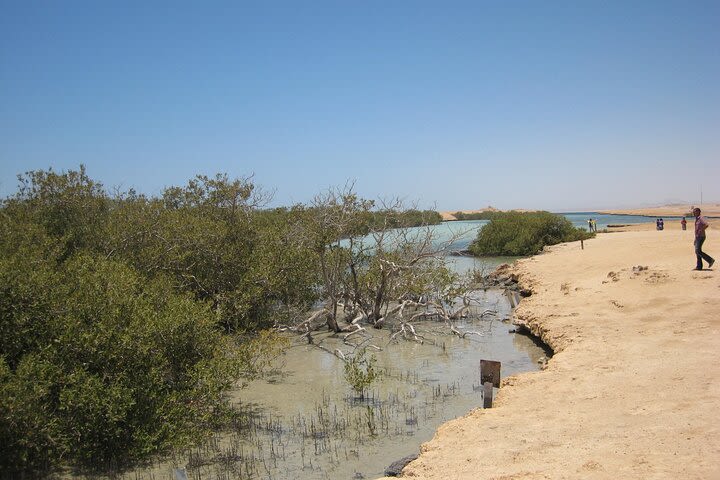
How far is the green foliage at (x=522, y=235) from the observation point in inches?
1529

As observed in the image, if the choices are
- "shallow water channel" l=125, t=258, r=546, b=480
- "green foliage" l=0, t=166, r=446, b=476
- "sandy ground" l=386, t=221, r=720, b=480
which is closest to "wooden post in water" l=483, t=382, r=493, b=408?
"sandy ground" l=386, t=221, r=720, b=480

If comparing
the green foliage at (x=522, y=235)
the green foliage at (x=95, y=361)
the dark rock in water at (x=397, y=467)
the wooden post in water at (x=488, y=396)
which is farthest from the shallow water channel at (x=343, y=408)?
the green foliage at (x=522, y=235)

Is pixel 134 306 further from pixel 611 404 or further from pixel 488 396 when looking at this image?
pixel 611 404

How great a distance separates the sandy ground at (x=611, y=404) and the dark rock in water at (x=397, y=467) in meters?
0.22

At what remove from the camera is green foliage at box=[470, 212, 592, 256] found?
127 feet

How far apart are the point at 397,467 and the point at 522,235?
3443 cm

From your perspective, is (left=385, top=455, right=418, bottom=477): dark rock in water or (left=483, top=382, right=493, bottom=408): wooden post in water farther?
(left=483, top=382, right=493, bottom=408): wooden post in water

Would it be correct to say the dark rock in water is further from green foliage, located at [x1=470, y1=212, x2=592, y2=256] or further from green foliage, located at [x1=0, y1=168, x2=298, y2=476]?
green foliage, located at [x1=470, y1=212, x2=592, y2=256]

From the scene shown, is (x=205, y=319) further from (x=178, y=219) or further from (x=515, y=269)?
(x=515, y=269)

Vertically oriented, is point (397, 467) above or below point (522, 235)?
below

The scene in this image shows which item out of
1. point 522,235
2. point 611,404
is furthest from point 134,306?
point 522,235

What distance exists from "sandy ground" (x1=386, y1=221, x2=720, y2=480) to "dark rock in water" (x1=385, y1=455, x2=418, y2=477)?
22 cm

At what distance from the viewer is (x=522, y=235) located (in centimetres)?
3888

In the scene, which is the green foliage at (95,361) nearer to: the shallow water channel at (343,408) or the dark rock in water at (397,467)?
the shallow water channel at (343,408)
